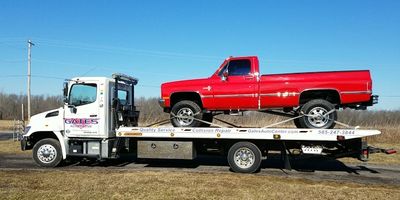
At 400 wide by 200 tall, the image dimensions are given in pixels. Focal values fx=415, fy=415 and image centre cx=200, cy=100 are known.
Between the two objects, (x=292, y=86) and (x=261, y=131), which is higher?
(x=292, y=86)

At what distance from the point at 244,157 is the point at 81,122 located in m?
4.89

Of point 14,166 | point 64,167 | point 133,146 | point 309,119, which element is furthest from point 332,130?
point 14,166

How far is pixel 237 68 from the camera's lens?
11477 millimetres

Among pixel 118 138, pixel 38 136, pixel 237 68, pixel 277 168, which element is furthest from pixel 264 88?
pixel 38 136

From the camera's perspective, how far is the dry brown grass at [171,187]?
812cm

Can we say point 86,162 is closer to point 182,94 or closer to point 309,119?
point 182,94

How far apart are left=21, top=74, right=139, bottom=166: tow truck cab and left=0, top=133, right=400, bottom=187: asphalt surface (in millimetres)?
517

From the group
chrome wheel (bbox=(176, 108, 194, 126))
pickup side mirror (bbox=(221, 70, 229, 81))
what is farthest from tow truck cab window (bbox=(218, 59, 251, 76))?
chrome wheel (bbox=(176, 108, 194, 126))

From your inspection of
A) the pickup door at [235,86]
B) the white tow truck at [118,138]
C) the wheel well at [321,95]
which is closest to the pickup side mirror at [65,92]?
the white tow truck at [118,138]

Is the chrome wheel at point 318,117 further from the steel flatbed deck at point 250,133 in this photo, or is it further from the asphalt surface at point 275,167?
the asphalt surface at point 275,167

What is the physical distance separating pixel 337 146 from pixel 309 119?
3.49ft

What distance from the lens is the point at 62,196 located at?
312 inches

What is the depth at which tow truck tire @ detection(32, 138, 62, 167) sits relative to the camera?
12.2m

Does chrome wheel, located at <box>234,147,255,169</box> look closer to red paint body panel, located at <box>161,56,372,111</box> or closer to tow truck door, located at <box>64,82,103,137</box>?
red paint body panel, located at <box>161,56,372,111</box>
